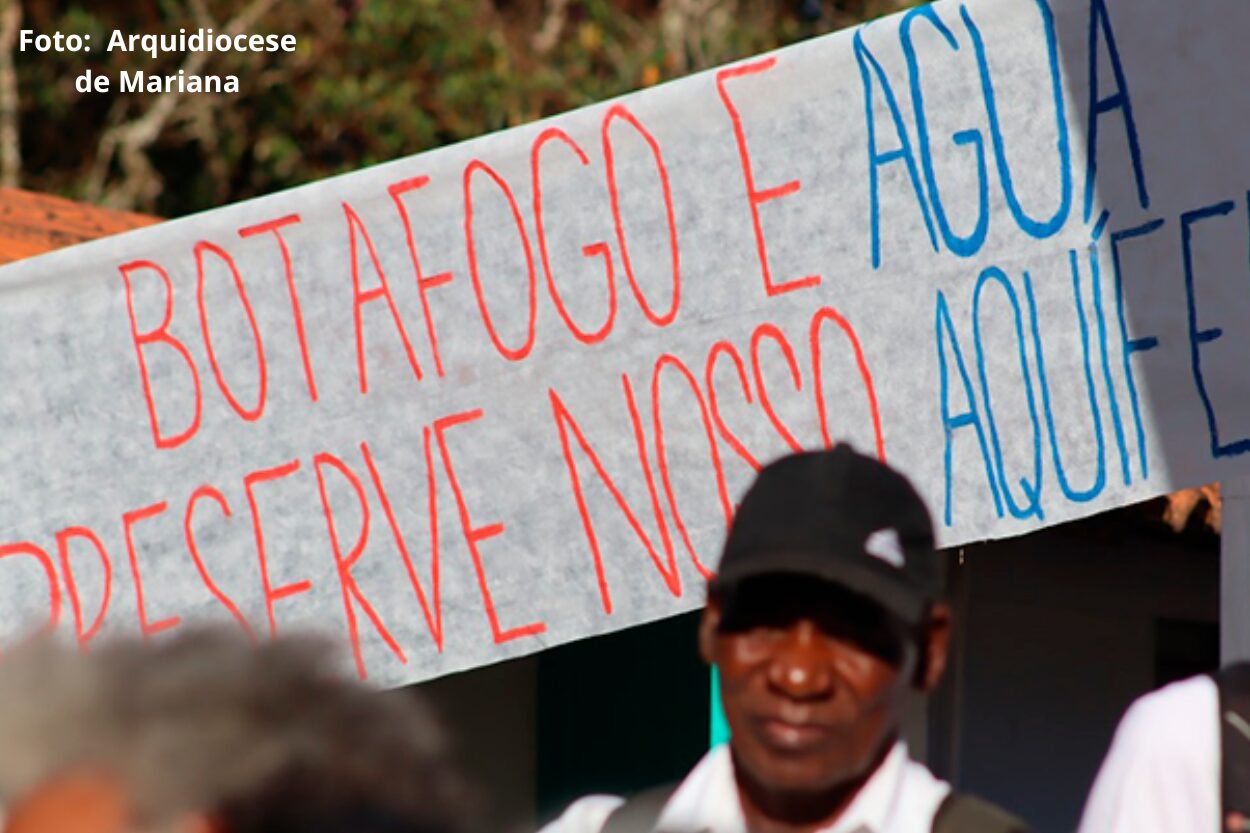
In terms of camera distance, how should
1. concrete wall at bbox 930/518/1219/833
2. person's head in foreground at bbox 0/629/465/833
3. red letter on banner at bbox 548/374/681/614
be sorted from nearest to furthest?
person's head in foreground at bbox 0/629/465/833 < red letter on banner at bbox 548/374/681/614 < concrete wall at bbox 930/518/1219/833

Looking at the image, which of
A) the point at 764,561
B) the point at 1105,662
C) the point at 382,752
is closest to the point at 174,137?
the point at 1105,662

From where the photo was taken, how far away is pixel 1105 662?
6836mm

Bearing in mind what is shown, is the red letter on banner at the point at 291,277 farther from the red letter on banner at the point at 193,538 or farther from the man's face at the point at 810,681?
the man's face at the point at 810,681

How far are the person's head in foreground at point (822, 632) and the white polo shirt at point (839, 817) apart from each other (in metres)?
0.01

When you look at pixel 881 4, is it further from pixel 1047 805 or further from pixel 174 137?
pixel 1047 805

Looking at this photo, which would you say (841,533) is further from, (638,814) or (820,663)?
(638,814)

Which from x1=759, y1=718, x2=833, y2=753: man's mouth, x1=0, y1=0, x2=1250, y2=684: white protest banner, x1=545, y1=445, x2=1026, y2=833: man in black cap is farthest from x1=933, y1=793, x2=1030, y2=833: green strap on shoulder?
x1=0, y1=0, x2=1250, y2=684: white protest banner

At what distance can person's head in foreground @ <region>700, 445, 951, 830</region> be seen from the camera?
2.09 meters

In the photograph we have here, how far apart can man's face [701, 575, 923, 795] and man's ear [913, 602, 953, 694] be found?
0.02 meters

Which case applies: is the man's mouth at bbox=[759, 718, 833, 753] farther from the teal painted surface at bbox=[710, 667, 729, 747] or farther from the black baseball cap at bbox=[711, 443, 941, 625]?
the teal painted surface at bbox=[710, 667, 729, 747]

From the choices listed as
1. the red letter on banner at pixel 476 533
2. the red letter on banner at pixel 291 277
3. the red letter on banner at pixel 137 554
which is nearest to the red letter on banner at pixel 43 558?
the red letter on banner at pixel 137 554

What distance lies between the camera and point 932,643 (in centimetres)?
215

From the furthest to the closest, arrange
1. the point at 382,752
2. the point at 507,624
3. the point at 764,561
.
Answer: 1. the point at 507,624
2. the point at 764,561
3. the point at 382,752

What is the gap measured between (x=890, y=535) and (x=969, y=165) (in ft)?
4.97
